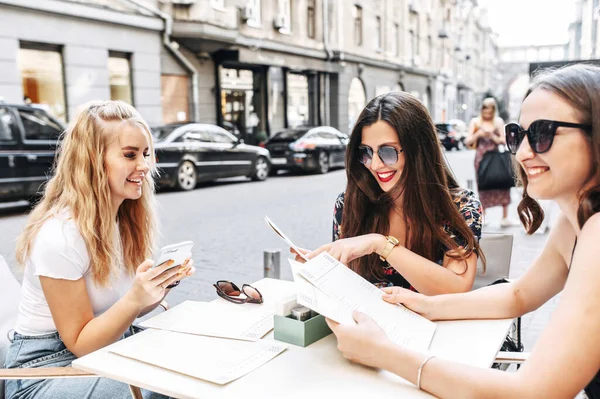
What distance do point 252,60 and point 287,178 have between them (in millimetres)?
6437

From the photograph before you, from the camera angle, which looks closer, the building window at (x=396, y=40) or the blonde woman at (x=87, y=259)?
the blonde woman at (x=87, y=259)

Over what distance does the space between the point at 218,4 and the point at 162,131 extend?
24.2ft

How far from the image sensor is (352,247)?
2.38 metres

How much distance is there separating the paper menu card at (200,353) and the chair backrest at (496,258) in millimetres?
1577

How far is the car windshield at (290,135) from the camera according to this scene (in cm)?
1623

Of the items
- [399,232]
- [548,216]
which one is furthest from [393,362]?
[548,216]

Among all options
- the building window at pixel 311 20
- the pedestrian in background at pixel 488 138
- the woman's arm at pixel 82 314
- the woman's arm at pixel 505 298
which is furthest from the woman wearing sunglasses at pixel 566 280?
the building window at pixel 311 20

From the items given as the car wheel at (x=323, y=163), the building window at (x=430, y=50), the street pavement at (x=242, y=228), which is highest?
the building window at (x=430, y=50)

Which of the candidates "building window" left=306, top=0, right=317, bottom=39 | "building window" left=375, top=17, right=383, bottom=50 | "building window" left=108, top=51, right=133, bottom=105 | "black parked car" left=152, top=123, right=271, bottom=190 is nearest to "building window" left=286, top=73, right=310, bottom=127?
"building window" left=306, top=0, right=317, bottom=39

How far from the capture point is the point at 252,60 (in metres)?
20.0

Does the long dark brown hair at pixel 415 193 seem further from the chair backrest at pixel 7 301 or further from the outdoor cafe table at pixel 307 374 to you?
the chair backrest at pixel 7 301

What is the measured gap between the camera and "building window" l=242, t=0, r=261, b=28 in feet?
64.1

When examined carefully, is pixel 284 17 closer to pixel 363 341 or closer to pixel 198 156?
pixel 198 156

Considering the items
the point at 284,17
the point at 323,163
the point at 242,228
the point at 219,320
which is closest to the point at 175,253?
the point at 219,320
